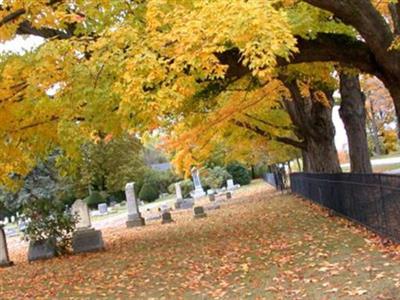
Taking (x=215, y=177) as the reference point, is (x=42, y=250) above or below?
below

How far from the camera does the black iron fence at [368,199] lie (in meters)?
9.55

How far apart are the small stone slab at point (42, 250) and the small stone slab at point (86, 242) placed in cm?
69

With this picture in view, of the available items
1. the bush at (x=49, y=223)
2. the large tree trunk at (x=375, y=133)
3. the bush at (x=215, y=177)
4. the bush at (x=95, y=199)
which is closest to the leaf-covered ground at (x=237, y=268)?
the bush at (x=49, y=223)

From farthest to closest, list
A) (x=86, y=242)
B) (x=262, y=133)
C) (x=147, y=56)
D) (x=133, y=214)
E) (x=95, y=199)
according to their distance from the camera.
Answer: (x=95, y=199), (x=133, y=214), (x=262, y=133), (x=86, y=242), (x=147, y=56)

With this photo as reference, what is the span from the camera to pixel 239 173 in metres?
64.6

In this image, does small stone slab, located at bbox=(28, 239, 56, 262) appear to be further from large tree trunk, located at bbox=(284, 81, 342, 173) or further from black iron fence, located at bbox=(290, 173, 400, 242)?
large tree trunk, located at bbox=(284, 81, 342, 173)

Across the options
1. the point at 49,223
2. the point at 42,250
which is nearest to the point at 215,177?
the point at 49,223

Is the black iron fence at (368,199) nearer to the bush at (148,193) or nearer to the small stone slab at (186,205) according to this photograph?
the small stone slab at (186,205)

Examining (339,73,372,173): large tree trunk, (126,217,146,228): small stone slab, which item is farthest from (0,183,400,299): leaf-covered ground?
(126,217,146,228): small stone slab

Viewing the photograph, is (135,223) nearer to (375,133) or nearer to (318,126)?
(318,126)

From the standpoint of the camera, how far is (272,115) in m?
25.7

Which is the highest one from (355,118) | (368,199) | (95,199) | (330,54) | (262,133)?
(330,54)

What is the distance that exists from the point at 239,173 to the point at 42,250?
4851 centimetres

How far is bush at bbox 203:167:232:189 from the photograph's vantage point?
56719 mm
